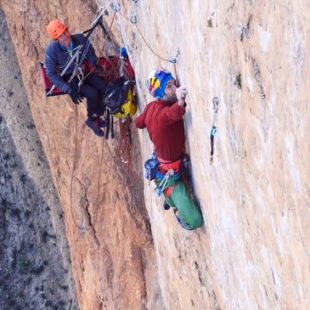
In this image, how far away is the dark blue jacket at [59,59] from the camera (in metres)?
7.57

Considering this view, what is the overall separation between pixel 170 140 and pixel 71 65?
5.31 feet

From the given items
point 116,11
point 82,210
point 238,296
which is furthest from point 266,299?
point 82,210

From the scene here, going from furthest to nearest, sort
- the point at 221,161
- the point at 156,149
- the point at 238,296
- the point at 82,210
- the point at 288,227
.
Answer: the point at 82,210
the point at 156,149
the point at 238,296
the point at 221,161
the point at 288,227

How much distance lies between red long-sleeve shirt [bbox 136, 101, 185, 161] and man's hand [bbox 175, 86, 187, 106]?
46 millimetres

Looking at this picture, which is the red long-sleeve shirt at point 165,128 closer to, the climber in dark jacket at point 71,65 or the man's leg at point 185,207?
the man's leg at point 185,207

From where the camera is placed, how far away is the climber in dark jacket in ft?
24.6

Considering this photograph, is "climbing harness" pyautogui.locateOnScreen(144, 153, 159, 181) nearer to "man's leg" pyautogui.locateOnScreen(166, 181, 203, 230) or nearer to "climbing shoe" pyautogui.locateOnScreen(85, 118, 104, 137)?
"man's leg" pyautogui.locateOnScreen(166, 181, 203, 230)

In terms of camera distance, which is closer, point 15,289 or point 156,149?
point 156,149

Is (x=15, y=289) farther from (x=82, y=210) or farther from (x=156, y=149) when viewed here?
(x=156, y=149)

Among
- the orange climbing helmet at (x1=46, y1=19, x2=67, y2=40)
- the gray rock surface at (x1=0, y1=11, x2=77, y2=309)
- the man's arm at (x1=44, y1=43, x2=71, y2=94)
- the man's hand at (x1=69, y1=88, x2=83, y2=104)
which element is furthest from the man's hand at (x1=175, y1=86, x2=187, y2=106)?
the gray rock surface at (x1=0, y1=11, x2=77, y2=309)

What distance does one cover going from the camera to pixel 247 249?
5.26 meters

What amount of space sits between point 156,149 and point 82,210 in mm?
4425

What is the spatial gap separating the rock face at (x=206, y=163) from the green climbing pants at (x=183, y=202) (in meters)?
0.13

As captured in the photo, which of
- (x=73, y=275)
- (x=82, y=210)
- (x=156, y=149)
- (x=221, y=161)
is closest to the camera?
(x=221, y=161)
